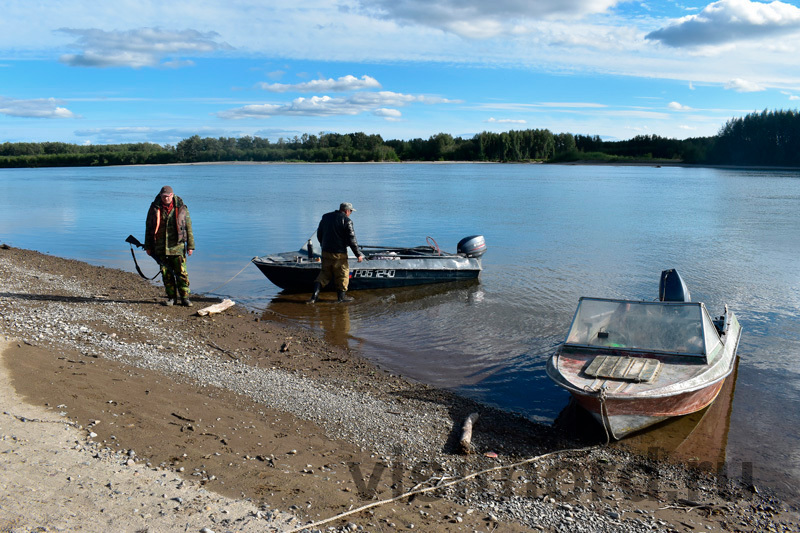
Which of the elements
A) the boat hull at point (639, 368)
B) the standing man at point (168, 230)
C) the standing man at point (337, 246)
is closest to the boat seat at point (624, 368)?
the boat hull at point (639, 368)

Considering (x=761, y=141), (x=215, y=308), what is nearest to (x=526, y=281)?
(x=215, y=308)

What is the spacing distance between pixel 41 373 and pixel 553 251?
19.4m

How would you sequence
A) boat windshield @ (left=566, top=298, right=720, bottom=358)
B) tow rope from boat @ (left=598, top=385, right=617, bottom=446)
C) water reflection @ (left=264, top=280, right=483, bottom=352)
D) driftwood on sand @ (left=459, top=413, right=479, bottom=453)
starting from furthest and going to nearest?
water reflection @ (left=264, top=280, right=483, bottom=352) < boat windshield @ (left=566, top=298, right=720, bottom=358) < tow rope from boat @ (left=598, top=385, right=617, bottom=446) < driftwood on sand @ (left=459, top=413, right=479, bottom=453)

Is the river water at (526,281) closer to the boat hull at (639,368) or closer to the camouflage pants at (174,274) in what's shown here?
the boat hull at (639,368)

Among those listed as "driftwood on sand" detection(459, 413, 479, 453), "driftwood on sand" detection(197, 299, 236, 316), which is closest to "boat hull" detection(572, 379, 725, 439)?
"driftwood on sand" detection(459, 413, 479, 453)

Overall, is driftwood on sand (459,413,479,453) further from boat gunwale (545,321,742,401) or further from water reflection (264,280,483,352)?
water reflection (264,280,483,352)

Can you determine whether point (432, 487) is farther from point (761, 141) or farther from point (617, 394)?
point (761, 141)

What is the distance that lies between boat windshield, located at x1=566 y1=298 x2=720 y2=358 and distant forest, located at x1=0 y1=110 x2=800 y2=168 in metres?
148

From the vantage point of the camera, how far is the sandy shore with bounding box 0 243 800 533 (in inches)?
178

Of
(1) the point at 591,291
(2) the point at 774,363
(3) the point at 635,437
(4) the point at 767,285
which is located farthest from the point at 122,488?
(4) the point at 767,285

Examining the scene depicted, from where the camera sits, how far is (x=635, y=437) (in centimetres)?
710

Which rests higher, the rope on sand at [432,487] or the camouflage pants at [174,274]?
the camouflage pants at [174,274]

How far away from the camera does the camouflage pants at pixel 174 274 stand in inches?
437

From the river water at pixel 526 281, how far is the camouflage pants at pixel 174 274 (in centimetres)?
221
